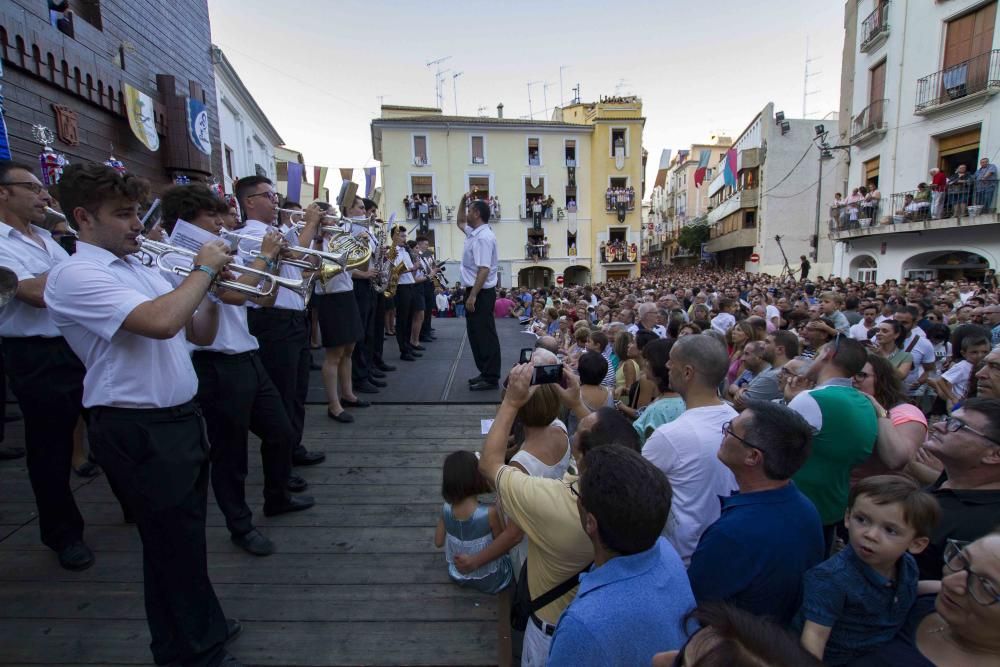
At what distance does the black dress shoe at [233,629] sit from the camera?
2.23 meters

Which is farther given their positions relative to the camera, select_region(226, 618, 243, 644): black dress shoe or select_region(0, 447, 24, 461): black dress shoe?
select_region(0, 447, 24, 461): black dress shoe

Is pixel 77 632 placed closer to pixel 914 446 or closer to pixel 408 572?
pixel 408 572

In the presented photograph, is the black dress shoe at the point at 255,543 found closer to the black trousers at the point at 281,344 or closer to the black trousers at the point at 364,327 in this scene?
the black trousers at the point at 281,344

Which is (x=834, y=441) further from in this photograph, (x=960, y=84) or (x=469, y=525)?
(x=960, y=84)

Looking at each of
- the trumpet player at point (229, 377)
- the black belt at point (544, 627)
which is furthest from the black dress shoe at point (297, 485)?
the black belt at point (544, 627)

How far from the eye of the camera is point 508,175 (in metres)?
33.6

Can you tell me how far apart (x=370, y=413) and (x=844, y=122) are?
25122 millimetres

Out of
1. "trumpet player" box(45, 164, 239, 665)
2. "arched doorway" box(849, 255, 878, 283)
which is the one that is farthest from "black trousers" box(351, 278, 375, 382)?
"arched doorway" box(849, 255, 878, 283)

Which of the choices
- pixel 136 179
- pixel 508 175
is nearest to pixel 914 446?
pixel 136 179

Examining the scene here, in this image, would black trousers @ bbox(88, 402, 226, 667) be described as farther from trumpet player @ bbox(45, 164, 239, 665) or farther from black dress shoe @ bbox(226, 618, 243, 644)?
black dress shoe @ bbox(226, 618, 243, 644)

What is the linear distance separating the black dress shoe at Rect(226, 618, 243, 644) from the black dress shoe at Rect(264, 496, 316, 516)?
0.93 meters

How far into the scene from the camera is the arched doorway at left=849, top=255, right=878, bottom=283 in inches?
749

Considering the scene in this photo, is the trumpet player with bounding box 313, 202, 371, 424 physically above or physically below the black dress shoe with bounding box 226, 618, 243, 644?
above

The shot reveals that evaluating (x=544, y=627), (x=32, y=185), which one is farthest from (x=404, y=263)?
(x=544, y=627)
